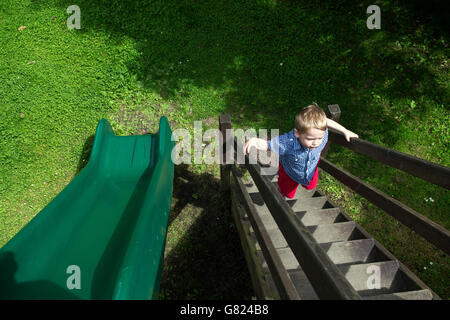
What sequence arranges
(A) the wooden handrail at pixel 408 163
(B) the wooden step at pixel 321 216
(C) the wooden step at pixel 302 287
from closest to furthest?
(A) the wooden handrail at pixel 408 163
(C) the wooden step at pixel 302 287
(B) the wooden step at pixel 321 216

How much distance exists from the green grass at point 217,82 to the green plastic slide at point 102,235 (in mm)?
1163

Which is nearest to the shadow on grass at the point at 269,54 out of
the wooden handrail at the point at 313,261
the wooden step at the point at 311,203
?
the wooden step at the point at 311,203

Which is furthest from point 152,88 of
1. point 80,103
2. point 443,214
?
point 443,214

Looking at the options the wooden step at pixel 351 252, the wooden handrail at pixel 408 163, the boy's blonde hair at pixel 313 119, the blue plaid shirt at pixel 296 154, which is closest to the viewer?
the wooden handrail at pixel 408 163

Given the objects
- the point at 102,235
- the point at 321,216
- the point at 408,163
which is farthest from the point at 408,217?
the point at 102,235

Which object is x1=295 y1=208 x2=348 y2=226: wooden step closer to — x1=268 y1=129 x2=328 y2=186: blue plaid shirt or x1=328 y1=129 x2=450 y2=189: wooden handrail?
x1=268 y1=129 x2=328 y2=186: blue plaid shirt

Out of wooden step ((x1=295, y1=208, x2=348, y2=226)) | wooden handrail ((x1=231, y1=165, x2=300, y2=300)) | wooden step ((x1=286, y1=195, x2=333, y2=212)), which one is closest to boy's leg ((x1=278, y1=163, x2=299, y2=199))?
wooden step ((x1=286, y1=195, x2=333, y2=212))

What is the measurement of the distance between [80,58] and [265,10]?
17.1 feet

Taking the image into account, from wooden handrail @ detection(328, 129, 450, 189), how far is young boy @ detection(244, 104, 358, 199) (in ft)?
0.67

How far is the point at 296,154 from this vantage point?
10.1ft

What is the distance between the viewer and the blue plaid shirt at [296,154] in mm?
3012

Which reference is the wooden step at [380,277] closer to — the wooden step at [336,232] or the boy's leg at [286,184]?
the wooden step at [336,232]

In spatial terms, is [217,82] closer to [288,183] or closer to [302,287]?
[288,183]

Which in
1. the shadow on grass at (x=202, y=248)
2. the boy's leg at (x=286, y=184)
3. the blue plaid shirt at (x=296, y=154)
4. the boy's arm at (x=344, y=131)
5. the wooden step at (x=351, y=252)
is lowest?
the shadow on grass at (x=202, y=248)
